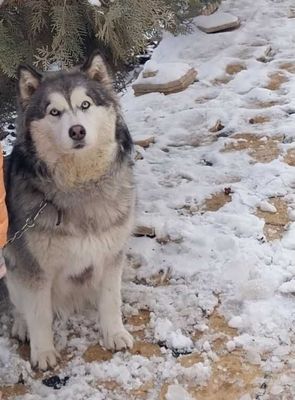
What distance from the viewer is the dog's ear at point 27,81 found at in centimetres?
247

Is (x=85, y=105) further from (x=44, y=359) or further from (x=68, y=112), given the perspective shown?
(x=44, y=359)

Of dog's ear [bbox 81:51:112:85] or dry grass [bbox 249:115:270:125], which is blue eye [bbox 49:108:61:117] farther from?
dry grass [bbox 249:115:270:125]

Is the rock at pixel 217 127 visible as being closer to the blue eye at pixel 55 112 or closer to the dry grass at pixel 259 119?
the dry grass at pixel 259 119

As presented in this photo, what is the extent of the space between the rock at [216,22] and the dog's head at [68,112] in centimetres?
396

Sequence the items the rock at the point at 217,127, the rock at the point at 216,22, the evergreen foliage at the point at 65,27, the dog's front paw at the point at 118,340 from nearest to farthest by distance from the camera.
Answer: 1. the dog's front paw at the point at 118,340
2. the evergreen foliage at the point at 65,27
3. the rock at the point at 217,127
4. the rock at the point at 216,22

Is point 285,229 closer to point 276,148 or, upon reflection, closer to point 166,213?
point 166,213

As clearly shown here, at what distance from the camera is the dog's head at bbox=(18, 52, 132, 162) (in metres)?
2.40

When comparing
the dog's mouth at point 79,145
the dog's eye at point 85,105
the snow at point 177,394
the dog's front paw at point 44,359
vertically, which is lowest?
the dog's front paw at point 44,359

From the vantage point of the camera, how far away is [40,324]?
2680mm

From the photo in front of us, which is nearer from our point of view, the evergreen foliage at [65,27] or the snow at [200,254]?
the snow at [200,254]

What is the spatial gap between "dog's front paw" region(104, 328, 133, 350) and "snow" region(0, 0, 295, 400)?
6 centimetres

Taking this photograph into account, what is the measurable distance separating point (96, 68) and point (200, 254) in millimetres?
1130

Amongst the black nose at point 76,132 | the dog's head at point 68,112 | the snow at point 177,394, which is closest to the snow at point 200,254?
the snow at point 177,394

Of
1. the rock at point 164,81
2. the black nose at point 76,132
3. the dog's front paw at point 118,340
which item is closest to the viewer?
the black nose at point 76,132
